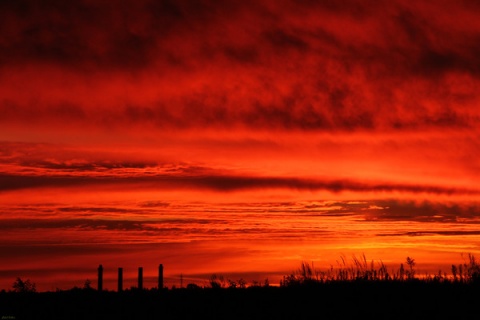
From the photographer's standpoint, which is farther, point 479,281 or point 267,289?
point 267,289

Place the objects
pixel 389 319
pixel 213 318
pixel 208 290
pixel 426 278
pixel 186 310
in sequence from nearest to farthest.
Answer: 1. pixel 389 319
2. pixel 213 318
3. pixel 186 310
4. pixel 426 278
5. pixel 208 290

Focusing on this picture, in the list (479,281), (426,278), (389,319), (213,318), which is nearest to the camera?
(389,319)

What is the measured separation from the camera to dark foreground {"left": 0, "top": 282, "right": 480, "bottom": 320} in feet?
49.6

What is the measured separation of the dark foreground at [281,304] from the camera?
15.1 meters

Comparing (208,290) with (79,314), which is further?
(208,290)

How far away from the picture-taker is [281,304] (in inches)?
658

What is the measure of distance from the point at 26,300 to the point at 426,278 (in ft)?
36.2

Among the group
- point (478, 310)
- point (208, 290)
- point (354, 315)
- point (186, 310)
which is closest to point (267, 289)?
point (208, 290)

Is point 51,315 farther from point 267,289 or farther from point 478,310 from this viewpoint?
point 478,310

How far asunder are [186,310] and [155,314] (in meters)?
0.71

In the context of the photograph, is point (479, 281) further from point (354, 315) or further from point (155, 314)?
point (155, 314)

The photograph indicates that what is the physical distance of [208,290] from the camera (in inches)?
819

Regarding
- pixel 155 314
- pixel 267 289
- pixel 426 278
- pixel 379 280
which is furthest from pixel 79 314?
pixel 426 278

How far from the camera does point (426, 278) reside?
64.0 feet
